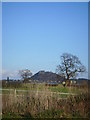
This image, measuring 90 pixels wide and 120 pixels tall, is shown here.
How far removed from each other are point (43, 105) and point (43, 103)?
4cm

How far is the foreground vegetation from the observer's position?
344 cm

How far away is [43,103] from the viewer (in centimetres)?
366

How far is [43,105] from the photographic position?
3.63 meters

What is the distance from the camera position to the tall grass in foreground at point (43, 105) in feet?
11.2

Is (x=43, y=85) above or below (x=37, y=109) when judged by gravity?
above

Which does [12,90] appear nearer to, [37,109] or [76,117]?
[37,109]

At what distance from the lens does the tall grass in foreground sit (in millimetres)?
3428

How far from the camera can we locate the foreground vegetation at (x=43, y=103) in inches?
135

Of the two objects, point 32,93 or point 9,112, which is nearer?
point 9,112

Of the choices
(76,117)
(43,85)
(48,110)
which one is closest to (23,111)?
(48,110)

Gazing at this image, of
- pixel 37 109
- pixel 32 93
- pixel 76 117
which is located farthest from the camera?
pixel 32 93

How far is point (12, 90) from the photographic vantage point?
4090mm

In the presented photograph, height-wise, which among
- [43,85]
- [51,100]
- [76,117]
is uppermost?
[43,85]

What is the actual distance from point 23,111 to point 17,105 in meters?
0.23
